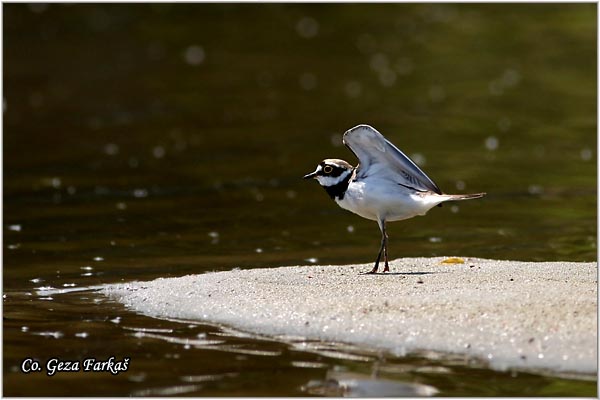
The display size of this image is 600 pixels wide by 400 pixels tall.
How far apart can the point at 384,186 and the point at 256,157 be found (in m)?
8.10

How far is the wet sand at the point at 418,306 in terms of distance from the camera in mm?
7242

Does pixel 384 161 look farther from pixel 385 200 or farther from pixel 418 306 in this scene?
pixel 418 306

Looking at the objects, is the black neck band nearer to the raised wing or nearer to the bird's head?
the bird's head

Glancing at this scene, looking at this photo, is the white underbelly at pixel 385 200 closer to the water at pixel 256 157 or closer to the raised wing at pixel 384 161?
the raised wing at pixel 384 161

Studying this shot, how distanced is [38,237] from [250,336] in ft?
17.2

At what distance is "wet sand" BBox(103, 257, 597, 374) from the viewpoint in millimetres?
7242

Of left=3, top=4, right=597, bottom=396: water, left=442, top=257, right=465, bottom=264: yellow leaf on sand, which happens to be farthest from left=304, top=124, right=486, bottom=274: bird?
left=3, top=4, right=597, bottom=396: water

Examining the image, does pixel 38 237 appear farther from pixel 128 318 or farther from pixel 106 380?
pixel 106 380

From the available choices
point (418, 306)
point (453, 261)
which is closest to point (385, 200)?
point (453, 261)

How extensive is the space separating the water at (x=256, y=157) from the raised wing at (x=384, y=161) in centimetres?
184

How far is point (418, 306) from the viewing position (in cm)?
795

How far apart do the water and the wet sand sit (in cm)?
21

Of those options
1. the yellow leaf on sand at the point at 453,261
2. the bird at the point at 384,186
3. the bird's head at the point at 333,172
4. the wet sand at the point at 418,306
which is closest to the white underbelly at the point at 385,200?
the bird at the point at 384,186

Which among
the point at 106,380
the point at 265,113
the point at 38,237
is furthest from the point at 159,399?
the point at 265,113
